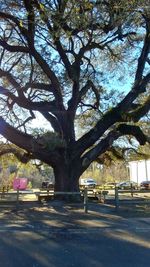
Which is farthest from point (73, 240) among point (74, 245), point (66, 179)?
point (66, 179)

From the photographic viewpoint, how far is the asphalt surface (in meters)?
8.91

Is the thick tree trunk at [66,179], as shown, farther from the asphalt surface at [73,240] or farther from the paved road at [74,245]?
the paved road at [74,245]

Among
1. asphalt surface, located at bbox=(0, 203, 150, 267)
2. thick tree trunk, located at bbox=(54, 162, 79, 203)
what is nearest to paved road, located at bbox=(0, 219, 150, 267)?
asphalt surface, located at bbox=(0, 203, 150, 267)

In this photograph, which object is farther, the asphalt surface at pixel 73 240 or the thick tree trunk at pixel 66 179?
the thick tree trunk at pixel 66 179

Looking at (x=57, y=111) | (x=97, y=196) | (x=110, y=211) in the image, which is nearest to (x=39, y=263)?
(x=110, y=211)

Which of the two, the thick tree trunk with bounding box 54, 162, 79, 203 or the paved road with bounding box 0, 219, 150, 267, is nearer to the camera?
the paved road with bounding box 0, 219, 150, 267

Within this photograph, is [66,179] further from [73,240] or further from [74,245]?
[74,245]

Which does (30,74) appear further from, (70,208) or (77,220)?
(77,220)

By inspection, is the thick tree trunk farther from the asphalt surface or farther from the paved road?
the paved road

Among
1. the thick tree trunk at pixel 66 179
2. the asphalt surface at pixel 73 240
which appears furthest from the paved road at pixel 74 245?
the thick tree trunk at pixel 66 179

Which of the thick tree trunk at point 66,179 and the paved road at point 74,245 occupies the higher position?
the thick tree trunk at point 66,179

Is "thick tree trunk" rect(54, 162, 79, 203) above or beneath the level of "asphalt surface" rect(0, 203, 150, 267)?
above

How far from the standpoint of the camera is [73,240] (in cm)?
1138

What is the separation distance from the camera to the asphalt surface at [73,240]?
8.91 meters
